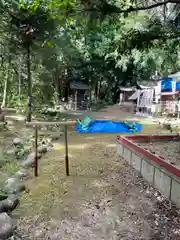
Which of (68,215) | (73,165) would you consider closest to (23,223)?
(68,215)

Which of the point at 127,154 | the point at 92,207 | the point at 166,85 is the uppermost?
Answer: the point at 166,85

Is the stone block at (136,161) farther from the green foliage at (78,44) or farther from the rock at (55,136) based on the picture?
the rock at (55,136)

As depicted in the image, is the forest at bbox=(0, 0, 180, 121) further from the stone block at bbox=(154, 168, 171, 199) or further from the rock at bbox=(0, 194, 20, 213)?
the rock at bbox=(0, 194, 20, 213)

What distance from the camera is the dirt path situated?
2.35m

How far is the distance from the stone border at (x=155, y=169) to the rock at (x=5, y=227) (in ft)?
6.32

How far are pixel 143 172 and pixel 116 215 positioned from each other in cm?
130

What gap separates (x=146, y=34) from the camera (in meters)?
3.05

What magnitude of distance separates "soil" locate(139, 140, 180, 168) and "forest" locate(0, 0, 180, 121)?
1.81 meters

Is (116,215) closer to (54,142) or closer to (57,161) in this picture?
(57,161)

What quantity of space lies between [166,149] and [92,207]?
236 cm

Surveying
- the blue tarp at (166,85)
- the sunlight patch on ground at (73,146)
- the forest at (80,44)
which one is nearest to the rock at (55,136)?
the sunlight patch on ground at (73,146)

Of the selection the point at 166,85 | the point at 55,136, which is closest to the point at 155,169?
the point at 55,136

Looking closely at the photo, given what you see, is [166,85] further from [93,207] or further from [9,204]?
[9,204]

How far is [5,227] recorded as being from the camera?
2258 mm
